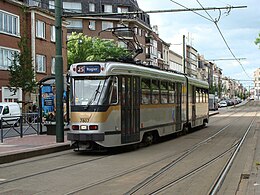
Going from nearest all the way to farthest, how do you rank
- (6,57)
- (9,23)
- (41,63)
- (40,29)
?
(6,57) → (9,23) → (40,29) → (41,63)

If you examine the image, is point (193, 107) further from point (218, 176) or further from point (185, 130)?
point (218, 176)

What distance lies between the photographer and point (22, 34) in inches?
1630

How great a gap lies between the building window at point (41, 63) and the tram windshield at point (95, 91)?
2895 cm

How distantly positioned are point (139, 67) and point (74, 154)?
4141 millimetres

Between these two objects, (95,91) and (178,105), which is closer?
(95,91)

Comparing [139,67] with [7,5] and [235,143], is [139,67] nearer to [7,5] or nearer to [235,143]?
[235,143]

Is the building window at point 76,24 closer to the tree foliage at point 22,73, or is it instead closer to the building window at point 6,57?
the building window at point 6,57

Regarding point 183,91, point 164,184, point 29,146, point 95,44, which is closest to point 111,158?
point 29,146

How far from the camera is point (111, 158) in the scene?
14734 mm

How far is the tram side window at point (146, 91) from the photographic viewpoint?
17469 millimetres

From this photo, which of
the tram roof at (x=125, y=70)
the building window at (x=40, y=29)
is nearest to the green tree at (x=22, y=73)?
the building window at (x=40, y=29)

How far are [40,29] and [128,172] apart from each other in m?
34.7

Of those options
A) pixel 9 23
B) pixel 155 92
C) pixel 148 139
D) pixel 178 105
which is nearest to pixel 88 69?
pixel 155 92

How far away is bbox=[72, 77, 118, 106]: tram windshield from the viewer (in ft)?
49.9
